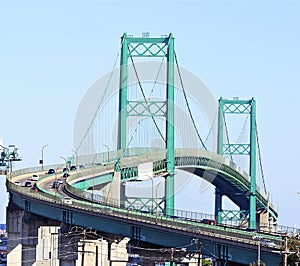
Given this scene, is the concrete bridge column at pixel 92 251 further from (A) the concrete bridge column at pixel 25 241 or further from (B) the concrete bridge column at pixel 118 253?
(A) the concrete bridge column at pixel 25 241

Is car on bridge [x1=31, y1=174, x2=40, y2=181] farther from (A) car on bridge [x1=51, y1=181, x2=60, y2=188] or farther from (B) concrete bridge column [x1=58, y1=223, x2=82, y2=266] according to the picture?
(B) concrete bridge column [x1=58, y1=223, x2=82, y2=266]

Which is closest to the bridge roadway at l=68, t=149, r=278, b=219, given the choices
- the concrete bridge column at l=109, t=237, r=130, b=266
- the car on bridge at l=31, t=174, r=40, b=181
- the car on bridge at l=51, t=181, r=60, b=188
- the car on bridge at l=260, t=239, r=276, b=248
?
the car on bridge at l=51, t=181, r=60, b=188

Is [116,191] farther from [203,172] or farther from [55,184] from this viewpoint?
[203,172]

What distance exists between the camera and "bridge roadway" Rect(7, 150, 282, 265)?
218 ft

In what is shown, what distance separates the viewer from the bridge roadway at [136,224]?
66500 mm

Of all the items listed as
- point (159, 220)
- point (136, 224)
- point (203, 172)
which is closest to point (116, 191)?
point (203, 172)

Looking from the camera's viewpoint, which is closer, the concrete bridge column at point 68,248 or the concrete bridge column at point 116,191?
the concrete bridge column at point 68,248

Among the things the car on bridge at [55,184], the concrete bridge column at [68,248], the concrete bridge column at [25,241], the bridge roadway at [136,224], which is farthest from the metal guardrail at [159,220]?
the car on bridge at [55,184]

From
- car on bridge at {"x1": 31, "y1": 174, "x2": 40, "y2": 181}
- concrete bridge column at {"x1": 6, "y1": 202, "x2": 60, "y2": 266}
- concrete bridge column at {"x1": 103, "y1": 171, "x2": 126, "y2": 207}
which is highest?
car on bridge at {"x1": 31, "y1": 174, "x2": 40, "y2": 181}

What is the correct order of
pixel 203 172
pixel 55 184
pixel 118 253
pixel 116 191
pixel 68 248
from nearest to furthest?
pixel 68 248 → pixel 118 253 → pixel 55 184 → pixel 116 191 → pixel 203 172


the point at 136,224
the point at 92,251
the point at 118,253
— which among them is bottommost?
the point at 118,253

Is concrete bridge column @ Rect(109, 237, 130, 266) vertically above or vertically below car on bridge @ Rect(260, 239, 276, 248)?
below

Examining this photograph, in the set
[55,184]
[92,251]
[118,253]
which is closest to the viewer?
[92,251]

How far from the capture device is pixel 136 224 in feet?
261
